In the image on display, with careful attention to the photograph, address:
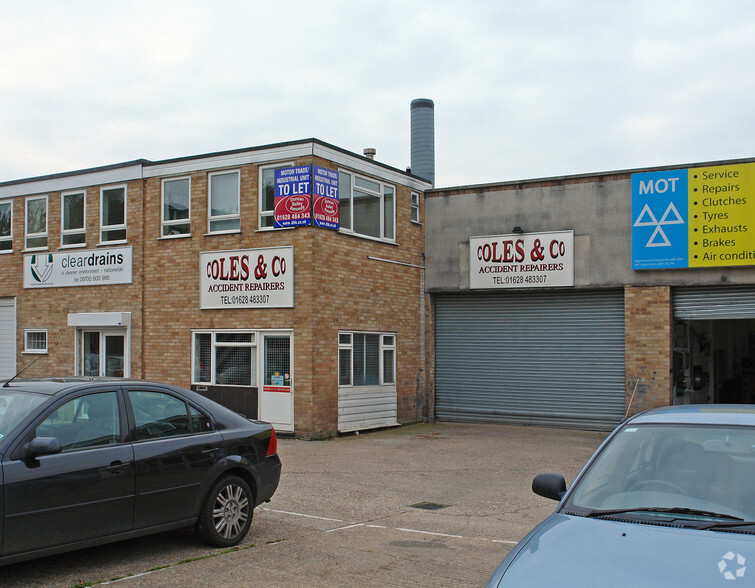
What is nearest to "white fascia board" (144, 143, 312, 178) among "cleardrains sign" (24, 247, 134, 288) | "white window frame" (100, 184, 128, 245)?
"white window frame" (100, 184, 128, 245)

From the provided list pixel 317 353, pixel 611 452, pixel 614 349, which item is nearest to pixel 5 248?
pixel 317 353

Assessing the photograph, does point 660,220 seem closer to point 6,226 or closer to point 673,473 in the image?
point 673,473

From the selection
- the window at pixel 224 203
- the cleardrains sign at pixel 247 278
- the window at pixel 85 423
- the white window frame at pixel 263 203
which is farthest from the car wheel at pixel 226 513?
the window at pixel 224 203

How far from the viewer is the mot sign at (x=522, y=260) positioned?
17.3 meters

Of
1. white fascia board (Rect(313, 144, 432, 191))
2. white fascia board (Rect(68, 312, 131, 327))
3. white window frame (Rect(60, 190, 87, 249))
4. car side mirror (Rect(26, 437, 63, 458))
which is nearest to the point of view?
car side mirror (Rect(26, 437, 63, 458))

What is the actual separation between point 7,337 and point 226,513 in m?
15.9

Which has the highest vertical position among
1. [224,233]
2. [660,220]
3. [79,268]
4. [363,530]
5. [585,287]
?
[660,220]

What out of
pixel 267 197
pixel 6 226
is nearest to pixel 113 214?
pixel 6 226

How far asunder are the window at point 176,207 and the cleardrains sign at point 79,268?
1.23m

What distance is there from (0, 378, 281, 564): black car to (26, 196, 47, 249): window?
14.5m

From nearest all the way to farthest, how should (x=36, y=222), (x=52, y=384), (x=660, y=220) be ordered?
(x=52, y=384)
(x=660, y=220)
(x=36, y=222)

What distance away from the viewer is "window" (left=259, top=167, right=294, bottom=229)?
16141 millimetres

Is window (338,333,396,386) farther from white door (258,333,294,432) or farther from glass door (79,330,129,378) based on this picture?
glass door (79,330,129,378)

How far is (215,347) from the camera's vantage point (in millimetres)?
16734
